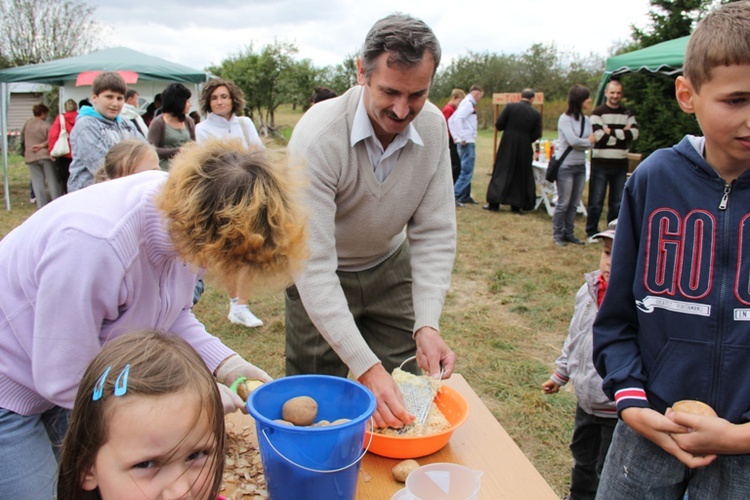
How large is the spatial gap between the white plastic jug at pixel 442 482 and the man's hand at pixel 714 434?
431mm

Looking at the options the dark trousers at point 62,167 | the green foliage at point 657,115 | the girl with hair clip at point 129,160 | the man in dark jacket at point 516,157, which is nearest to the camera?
the girl with hair clip at point 129,160

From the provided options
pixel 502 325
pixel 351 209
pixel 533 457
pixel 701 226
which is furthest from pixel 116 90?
pixel 701 226

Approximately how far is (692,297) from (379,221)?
3.23 feet

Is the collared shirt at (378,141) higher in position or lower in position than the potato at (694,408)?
higher

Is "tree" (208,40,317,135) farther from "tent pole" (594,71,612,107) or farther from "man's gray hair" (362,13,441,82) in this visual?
"man's gray hair" (362,13,441,82)

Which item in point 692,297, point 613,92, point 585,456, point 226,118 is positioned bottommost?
point 585,456

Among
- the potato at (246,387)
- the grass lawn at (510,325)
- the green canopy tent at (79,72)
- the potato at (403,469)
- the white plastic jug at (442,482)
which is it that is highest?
the green canopy tent at (79,72)

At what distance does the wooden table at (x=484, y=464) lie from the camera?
54.8 inches

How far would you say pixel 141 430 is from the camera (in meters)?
1.06

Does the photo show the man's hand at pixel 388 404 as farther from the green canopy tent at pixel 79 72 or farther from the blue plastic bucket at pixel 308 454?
the green canopy tent at pixel 79 72

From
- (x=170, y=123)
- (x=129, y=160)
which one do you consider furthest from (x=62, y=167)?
(x=129, y=160)

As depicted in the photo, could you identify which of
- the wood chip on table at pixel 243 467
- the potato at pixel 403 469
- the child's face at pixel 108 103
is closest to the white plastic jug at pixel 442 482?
the potato at pixel 403 469

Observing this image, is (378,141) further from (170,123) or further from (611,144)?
(611,144)

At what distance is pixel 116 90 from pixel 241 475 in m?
3.33
